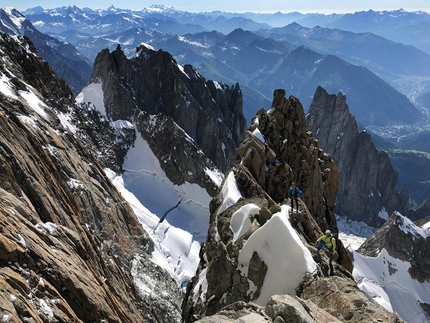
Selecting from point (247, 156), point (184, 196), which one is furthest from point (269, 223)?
point (184, 196)

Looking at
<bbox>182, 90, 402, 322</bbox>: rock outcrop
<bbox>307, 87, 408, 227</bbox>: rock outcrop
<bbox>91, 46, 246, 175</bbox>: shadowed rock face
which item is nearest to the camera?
<bbox>182, 90, 402, 322</bbox>: rock outcrop

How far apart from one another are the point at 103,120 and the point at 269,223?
7131 cm

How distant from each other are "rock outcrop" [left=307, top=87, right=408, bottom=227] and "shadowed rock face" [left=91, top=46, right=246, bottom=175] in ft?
231

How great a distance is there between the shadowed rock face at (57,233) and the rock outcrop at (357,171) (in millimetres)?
151931

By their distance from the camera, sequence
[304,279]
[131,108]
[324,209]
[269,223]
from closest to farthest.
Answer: [304,279]
[269,223]
[324,209]
[131,108]

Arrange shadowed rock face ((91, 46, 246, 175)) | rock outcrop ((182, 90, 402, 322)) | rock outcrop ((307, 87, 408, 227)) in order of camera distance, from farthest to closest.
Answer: rock outcrop ((307, 87, 408, 227))
shadowed rock face ((91, 46, 246, 175))
rock outcrop ((182, 90, 402, 322))

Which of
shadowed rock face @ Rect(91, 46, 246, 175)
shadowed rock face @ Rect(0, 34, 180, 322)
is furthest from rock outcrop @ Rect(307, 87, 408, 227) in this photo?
shadowed rock face @ Rect(0, 34, 180, 322)

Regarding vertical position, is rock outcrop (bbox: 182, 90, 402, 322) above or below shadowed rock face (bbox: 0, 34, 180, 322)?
above

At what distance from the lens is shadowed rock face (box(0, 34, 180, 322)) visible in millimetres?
17344

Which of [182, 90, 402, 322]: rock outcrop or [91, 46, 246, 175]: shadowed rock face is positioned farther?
[91, 46, 246, 175]: shadowed rock face

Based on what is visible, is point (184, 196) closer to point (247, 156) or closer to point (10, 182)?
point (247, 156)

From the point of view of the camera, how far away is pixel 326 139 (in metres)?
198

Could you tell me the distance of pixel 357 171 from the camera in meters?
191

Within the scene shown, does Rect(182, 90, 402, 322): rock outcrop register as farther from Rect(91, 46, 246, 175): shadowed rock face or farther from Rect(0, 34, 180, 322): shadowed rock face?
Rect(91, 46, 246, 175): shadowed rock face
